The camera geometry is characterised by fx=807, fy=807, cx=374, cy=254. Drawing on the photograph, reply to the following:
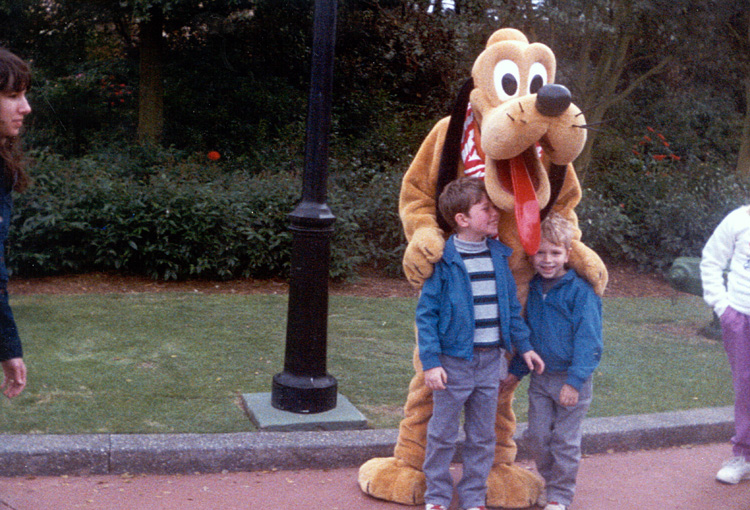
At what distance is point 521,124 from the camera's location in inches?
128

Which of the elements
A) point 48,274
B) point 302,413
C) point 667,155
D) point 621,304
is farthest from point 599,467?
point 667,155

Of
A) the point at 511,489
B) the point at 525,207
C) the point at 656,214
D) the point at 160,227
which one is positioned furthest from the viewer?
the point at 656,214

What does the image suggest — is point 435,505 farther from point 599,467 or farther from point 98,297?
point 98,297

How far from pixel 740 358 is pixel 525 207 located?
5.27 feet

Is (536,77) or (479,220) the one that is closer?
(479,220)

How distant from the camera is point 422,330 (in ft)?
11.3

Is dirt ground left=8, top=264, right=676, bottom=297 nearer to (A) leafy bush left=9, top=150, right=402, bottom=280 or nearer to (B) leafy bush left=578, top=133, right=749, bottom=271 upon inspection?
(A) leafy bush left=9, top=150, right=402, bottom=280

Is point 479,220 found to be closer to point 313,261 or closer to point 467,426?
point 467,426

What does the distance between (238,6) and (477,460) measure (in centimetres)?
1015

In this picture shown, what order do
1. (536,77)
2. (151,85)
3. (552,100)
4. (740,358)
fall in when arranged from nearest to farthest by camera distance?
(552,100)
(536,77)
(740,358)
(151,85)

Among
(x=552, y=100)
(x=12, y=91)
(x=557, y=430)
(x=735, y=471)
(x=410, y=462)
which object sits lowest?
(x=735, y=471)

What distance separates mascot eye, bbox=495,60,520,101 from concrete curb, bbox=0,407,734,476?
193cm

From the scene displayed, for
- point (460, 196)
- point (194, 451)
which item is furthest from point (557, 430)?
point (194, 451)

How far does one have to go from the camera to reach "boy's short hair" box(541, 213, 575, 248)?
3.59 meters
